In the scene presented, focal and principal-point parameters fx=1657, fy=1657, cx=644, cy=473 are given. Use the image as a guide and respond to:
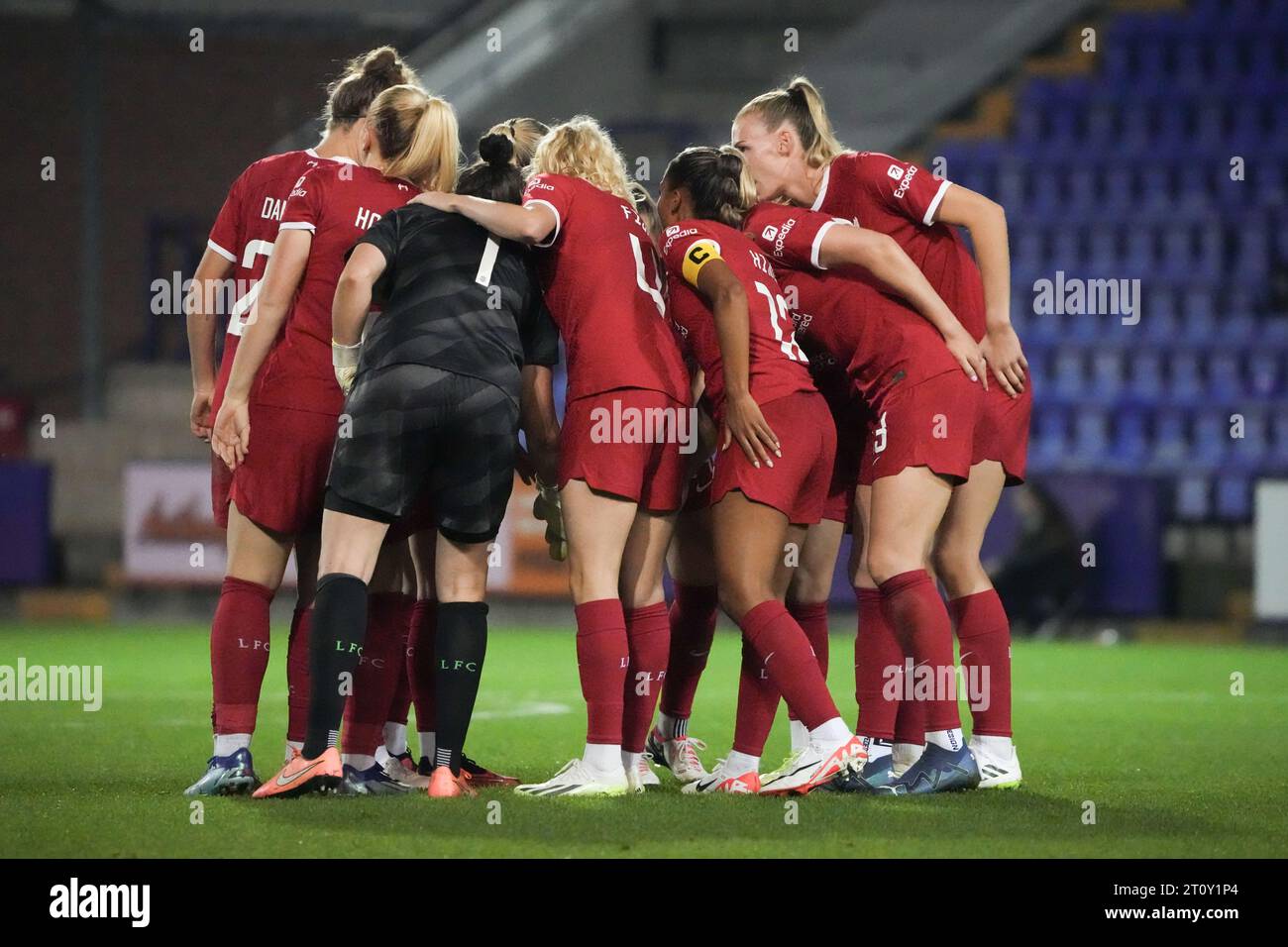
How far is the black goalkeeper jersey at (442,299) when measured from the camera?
179 inches

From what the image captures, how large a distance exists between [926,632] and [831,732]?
42 centimetres

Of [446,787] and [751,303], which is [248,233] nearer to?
[751,303]

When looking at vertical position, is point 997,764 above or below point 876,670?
below

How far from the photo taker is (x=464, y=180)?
486 centimetres

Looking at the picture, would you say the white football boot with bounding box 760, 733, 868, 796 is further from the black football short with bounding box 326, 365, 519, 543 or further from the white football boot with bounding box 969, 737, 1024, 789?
the black football short with bounding box 326, 365, 519, 543

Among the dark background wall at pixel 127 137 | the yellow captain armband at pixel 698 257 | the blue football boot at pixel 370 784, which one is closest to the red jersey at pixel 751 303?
the yellow captain armband at pixel 698 257

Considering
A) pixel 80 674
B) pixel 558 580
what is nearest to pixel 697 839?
pixel 80 674

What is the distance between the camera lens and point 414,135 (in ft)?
15.9

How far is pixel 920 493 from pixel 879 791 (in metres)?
0.87

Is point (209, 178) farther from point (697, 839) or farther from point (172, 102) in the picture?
point (697, 839)

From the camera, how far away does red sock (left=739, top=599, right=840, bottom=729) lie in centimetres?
462

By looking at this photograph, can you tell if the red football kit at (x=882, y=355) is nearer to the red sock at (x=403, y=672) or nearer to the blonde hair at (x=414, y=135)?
the blonde hair at (x=414, y=135)

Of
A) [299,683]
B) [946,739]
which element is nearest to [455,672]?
[299,683]

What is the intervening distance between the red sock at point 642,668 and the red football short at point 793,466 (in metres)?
0.42
